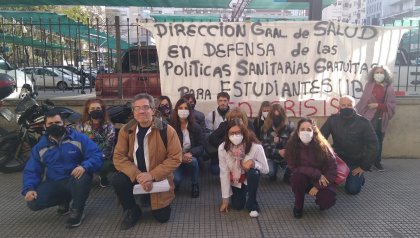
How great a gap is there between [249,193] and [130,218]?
128 cm

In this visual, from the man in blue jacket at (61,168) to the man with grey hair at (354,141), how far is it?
299 cm

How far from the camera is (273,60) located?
6488 mm

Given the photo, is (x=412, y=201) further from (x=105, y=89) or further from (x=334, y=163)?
(x=105, y=89)

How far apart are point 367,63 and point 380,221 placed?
10.3 feet

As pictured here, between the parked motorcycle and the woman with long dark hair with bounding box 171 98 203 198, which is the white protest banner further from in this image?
the parked motorcycle

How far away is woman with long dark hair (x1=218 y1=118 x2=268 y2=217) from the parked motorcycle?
240 cm

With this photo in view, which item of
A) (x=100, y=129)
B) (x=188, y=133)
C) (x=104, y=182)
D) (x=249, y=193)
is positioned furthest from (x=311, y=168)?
(x=104, y=182)

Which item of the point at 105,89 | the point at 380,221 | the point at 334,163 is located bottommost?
the point at 380,221

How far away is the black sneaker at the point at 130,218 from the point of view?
13.4 ft

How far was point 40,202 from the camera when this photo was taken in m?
4.08

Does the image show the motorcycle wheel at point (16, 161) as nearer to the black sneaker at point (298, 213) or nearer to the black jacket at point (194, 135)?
the black jacket at point (194, 135)

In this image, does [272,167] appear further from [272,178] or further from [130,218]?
[130,218]

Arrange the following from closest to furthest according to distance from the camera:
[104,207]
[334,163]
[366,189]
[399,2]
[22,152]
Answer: [334,163]
[104,207]
[366,189]
[22,152]
[399,2]

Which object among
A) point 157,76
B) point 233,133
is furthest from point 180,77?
point 233,133
